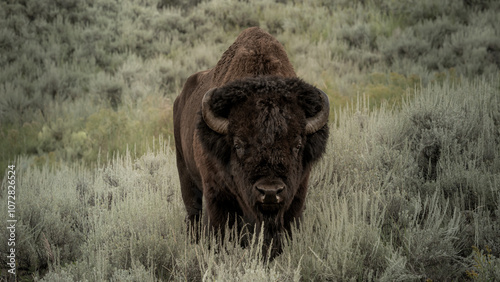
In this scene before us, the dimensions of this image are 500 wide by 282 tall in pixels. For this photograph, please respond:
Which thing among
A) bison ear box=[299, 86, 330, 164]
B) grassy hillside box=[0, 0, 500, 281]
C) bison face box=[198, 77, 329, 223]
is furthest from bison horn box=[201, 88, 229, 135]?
grassy hillside box=[0, 0, 500, 281]

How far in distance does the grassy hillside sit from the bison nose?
464 millimetres

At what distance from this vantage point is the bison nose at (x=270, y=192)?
2891 millimetres

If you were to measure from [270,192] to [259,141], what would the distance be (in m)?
0.43

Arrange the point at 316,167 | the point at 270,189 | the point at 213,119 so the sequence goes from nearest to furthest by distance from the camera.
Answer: the point at 270,189, the point at 213,119, the point at 316,167

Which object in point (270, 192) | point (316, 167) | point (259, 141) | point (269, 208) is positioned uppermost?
point (259, 141)

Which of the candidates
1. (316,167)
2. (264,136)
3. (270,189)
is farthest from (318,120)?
(316,167)

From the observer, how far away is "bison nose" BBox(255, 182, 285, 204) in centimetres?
289

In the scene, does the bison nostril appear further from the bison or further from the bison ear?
the bison ear

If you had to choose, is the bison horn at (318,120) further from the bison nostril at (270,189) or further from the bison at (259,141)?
the bison nostril at (270,189)

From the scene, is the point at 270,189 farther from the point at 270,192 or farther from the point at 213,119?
the point at 213,119

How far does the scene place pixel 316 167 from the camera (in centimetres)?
534

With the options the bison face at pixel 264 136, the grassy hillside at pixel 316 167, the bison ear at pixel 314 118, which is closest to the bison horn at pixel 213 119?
the bison face at pixel 264 136

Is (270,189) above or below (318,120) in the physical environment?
below

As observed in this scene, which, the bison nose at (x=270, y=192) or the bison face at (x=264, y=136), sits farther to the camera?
the bison face at (x=264, y=136)
